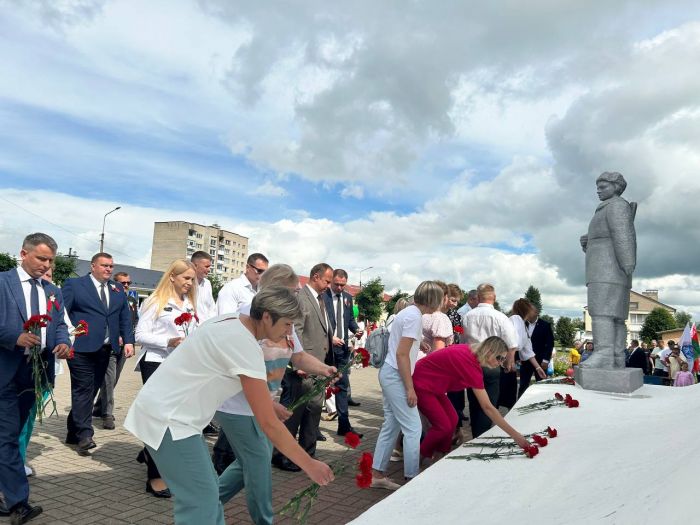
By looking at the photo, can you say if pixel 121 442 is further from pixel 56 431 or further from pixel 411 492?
pixel 411 492

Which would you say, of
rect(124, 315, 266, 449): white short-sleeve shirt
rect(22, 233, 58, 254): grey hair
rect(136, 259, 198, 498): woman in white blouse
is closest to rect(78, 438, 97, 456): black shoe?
rect(136, 259, 198, 498): woman in white blouse

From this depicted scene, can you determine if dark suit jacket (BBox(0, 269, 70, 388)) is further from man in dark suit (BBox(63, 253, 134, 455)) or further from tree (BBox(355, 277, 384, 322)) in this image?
tree (BBox(355, 277, 384, 322))

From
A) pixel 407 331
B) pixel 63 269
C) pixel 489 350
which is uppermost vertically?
pixel 63 269

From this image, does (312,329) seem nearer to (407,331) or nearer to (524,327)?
(407,331)

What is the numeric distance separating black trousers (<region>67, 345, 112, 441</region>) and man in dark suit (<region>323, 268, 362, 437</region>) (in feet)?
9.09

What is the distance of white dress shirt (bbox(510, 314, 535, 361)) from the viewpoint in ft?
26.5

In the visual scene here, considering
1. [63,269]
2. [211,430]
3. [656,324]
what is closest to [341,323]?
[211,430]

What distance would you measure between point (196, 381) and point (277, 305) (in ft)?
1.63

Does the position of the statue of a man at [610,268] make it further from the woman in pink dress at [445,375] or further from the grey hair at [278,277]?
the grey hair at [278,277]

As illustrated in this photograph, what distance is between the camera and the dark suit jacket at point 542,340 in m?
8.79

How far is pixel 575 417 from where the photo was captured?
5.57m

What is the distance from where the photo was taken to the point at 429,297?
5051 mm

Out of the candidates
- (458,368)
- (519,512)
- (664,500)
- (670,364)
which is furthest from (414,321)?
(670,364)

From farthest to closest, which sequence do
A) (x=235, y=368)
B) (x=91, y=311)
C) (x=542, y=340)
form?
(x=542, y=340), (x=91, y=311), (x=235, y=368)
